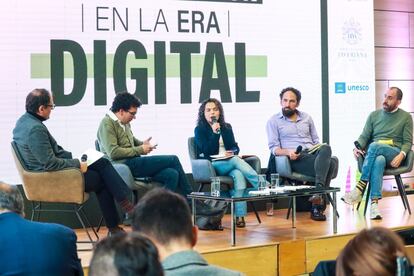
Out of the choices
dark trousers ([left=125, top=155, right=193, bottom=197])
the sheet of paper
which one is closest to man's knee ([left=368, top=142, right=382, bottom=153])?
dark trousers ([left=125, top=155, right=193, bottom=197])

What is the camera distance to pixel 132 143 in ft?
20.4

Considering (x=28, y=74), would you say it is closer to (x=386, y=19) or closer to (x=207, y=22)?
(x=207, y=22)

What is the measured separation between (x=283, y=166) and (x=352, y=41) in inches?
80.4

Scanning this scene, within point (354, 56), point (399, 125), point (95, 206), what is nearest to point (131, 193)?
point (95, 206)

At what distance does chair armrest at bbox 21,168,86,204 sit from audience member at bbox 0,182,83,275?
210cm

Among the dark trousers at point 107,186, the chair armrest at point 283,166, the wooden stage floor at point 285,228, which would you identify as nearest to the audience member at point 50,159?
the dark trousers at point 107,186

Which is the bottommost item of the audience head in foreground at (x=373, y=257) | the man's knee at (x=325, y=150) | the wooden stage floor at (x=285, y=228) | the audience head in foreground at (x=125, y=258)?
the wooden stage floor at (x=285, y=228)

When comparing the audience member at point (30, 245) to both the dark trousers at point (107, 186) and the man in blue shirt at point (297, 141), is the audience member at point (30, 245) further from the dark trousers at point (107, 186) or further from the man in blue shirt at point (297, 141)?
the man in blue shirt at point (297, 141)

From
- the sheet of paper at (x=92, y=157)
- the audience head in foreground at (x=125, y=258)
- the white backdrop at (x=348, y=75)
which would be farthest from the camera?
the white backdrop at (x=348, y=75)

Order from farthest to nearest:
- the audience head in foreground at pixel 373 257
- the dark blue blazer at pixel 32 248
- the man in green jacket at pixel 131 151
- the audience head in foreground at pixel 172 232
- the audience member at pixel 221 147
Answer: the audience member at pixel 221 147, the man in green jacket at pixel 131 151, the dark blue blazer at pixel 32 248, the audience head in foreground at pixel 172 232, the audience head in foreground at pixel 373 257

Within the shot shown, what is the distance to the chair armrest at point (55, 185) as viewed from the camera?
5.22 metres

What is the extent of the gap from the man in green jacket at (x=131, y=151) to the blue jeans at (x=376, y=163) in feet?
5.26

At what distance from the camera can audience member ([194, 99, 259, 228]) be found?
6348mm

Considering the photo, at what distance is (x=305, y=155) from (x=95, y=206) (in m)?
1.93
